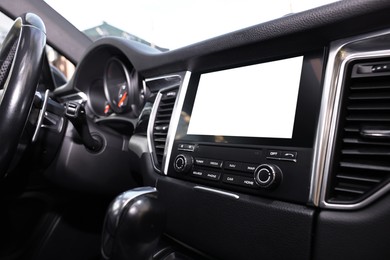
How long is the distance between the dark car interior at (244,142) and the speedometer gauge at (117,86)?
20cm

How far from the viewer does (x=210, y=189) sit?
768mm

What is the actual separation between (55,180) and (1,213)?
373mm

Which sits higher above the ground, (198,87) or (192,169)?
(198,87)

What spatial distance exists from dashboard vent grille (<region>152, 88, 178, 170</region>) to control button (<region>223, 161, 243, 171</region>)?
29cm

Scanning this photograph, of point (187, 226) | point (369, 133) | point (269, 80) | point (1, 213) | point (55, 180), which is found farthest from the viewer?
point (1, 213)

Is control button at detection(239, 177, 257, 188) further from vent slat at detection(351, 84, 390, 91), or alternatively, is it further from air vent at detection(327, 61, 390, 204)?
vent slat at detection(351, 84, 390, 91)

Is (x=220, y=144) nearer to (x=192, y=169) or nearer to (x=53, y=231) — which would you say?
(x=192, y=169)

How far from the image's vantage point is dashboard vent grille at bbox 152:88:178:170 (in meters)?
0.98

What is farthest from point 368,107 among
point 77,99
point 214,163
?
point 77,99

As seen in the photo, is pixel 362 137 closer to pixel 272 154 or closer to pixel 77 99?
pixel 272 154

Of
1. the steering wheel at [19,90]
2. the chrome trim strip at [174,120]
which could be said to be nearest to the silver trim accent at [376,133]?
the chrome trim strip at [174,120]

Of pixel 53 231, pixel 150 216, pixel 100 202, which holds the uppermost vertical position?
pixel 150 216

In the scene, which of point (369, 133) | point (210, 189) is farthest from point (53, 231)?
point (369, 133)

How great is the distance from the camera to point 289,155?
633 millimetres
